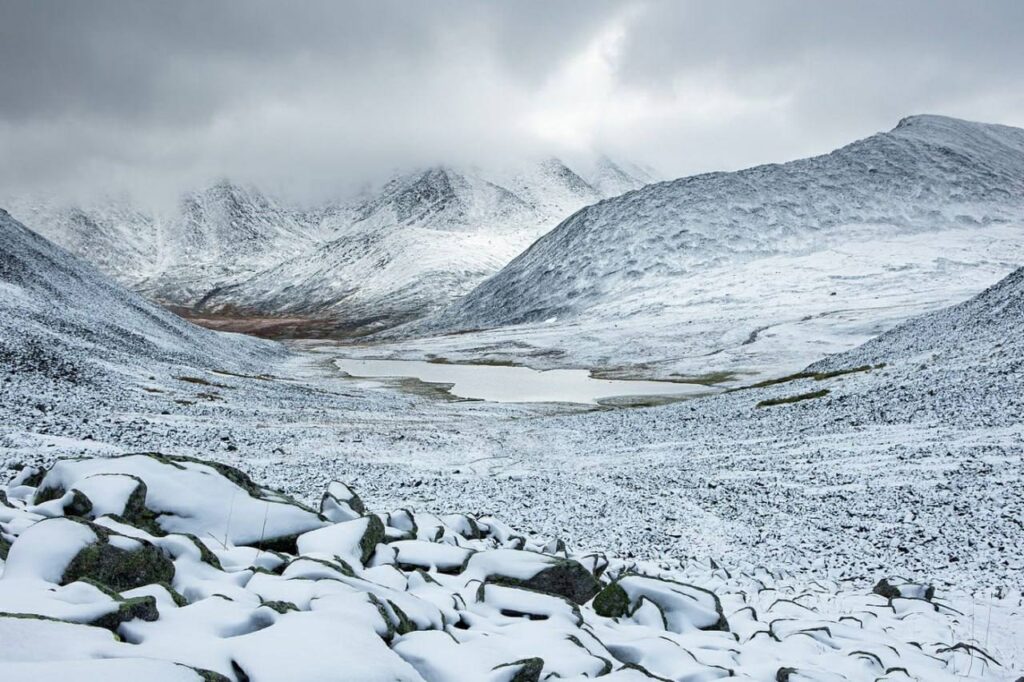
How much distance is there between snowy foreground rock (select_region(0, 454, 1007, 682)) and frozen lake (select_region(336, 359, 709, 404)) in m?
51.8

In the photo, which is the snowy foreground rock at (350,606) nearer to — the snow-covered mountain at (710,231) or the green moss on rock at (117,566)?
the green moss on rock at (117,566)

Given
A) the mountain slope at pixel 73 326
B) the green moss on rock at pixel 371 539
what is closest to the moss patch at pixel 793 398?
the green moss on rock at pixel 371 539

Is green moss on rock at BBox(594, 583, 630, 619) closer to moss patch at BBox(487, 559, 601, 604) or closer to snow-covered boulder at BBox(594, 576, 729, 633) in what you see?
snow-covered boulder at BBox(594, 576, 729, 633)

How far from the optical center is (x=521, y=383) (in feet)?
274

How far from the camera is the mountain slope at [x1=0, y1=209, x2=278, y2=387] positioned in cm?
4219

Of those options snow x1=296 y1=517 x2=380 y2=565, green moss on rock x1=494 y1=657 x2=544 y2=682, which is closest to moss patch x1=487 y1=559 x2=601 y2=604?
snow x1=296 y1=517 x2=380 y2=565

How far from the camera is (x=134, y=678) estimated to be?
5598 mm

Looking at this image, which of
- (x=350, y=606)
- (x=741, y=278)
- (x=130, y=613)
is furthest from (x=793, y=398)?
(x=741, y=278)

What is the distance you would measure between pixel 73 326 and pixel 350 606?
59160 millimetres

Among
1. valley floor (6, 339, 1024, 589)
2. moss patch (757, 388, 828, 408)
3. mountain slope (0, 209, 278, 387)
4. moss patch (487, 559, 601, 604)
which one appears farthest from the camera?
moss patch (757, 388, 828, 408)

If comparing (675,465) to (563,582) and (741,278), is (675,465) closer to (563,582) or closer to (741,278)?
(563,582)

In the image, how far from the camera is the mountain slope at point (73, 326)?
4219 centimetres

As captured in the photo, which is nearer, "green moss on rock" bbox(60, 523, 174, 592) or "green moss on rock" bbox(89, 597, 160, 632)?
"green moss on rock" bbox(89, 597, 160, 632)

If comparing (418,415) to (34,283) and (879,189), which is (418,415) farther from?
(879,189)
